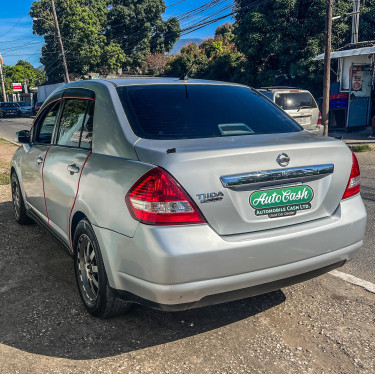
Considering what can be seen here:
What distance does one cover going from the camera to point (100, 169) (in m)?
2.96

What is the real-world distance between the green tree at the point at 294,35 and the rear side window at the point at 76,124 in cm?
2105

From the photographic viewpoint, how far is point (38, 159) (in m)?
4.28

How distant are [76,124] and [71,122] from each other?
15 centimetres

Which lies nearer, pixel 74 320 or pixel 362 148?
pixel 74 320

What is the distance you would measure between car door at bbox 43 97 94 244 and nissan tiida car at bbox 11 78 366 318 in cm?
2

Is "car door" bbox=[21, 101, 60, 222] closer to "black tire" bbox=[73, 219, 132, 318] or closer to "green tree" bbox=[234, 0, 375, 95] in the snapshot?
"black tire" bbox=[73, 219, 132, 318]

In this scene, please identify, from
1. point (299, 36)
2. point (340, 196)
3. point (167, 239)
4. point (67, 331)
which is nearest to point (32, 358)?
point (67, 331)

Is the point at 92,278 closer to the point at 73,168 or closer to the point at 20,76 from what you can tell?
the point at 73,168

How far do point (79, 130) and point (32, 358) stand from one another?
5.73 ft

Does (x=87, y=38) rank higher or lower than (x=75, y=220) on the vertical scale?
higher

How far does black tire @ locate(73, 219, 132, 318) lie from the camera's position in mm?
2928

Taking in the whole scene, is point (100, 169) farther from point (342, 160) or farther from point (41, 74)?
point (41, 74)

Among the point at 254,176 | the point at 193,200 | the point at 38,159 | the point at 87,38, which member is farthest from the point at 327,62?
the point at 87,38

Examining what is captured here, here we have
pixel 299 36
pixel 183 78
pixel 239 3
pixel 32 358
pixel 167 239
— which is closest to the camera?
pixel 167 239
